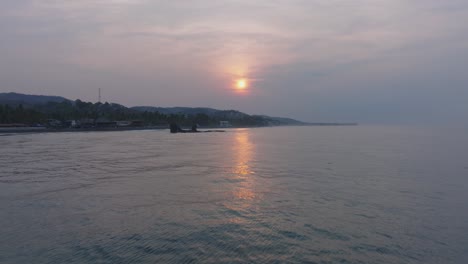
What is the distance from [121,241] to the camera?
12.5 meters

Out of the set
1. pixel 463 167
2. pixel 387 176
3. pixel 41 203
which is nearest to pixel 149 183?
pixel 41 203

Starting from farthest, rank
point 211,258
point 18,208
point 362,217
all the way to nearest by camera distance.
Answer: point 18,208 → point 362,217 → point 211,258

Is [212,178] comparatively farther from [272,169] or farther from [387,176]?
[387,176]

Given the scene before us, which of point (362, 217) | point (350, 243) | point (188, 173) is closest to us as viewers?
point (350, 243)

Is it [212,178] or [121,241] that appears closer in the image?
[121,241]

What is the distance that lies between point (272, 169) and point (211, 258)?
20662 mm

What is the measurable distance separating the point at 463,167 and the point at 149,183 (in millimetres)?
28980

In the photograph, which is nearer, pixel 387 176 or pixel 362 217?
pixel 362 217

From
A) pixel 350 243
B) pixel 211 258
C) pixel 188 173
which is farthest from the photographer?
pixel 188 173

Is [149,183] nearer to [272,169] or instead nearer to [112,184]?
[112,184]

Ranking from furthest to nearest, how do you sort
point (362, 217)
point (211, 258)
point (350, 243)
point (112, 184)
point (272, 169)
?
point (272, 169) → point (112, 184) → point (362, 217) → point (350, 243) → point (211, 258)

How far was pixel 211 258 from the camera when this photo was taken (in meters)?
11.1

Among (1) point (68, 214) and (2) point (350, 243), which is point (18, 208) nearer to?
(1) point (68, 214)

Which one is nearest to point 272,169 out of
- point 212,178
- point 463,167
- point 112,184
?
point 212,178
